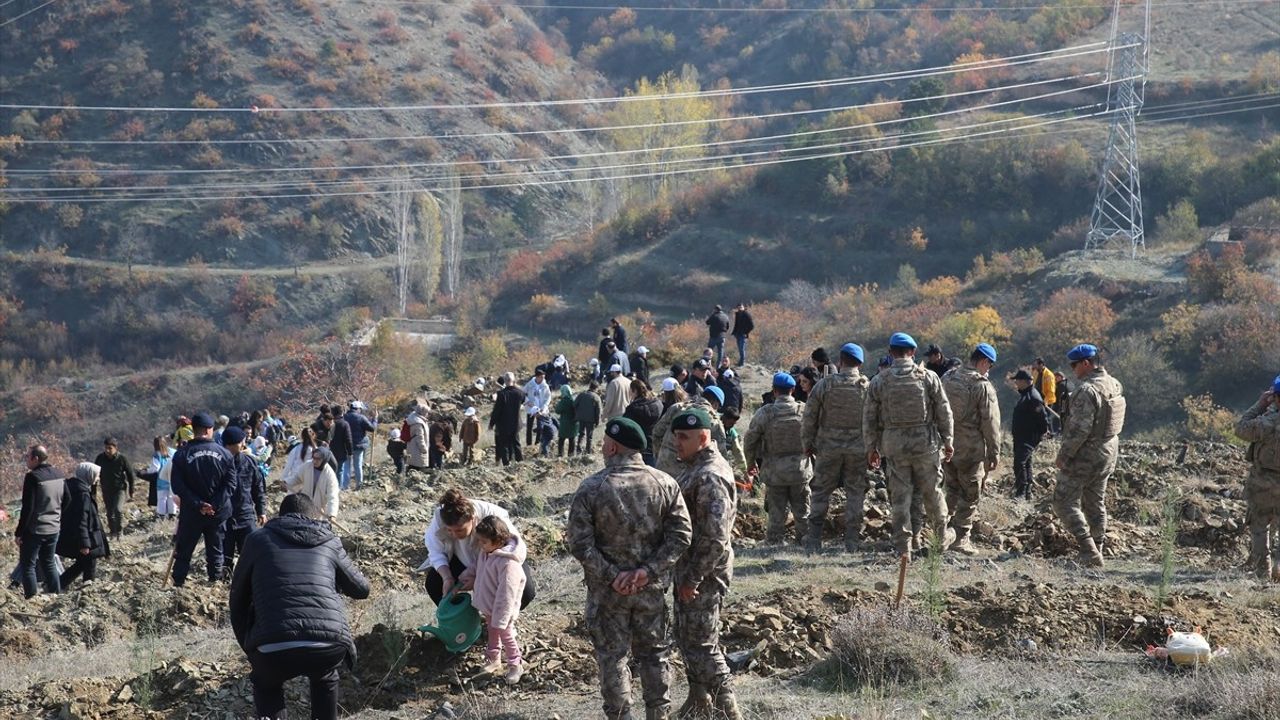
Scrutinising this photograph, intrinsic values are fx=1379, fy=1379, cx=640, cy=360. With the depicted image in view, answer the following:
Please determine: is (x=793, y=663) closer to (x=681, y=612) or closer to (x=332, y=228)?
(x=681, y=612)

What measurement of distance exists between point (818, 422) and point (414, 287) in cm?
6189

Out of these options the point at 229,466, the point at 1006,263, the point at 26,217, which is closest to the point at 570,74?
the point at 26,217

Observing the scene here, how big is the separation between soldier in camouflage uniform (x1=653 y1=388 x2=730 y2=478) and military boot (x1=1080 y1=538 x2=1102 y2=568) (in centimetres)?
305

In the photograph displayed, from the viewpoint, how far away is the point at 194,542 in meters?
11.8

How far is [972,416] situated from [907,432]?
4.46 feet

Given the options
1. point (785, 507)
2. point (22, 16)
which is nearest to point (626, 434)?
point (785, 507)

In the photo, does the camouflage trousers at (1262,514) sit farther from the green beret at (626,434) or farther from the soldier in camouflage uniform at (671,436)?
the green beret at (626,434)

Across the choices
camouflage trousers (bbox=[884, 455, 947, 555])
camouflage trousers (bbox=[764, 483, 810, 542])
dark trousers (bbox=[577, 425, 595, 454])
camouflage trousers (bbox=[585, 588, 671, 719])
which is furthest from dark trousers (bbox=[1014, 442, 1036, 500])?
camouflage trousers (bbox=[585, 588, 671, 719])

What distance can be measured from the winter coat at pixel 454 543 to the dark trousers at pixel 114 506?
947 cm

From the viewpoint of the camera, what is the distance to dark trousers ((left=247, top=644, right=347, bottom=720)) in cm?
651

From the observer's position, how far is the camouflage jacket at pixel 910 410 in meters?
10.5

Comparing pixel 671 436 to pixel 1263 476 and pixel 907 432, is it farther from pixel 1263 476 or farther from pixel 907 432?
pixel 1263 476

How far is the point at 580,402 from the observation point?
20.3 metres

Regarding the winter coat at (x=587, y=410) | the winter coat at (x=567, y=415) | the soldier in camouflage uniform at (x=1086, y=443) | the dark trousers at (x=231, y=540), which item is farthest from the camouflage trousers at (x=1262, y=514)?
the winter coat at (x=567, y=415)
